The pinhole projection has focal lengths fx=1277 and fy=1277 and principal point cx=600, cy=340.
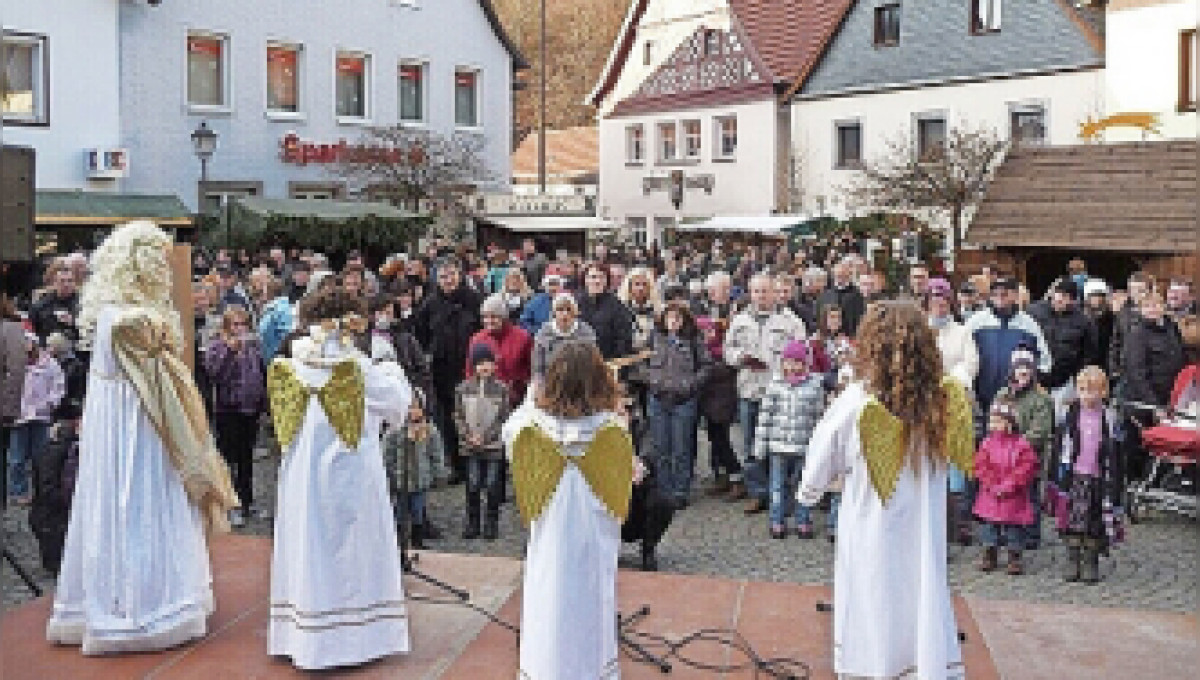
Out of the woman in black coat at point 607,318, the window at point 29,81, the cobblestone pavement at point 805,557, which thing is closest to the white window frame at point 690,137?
the window at point 29,81

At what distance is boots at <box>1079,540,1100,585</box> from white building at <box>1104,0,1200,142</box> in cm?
1577

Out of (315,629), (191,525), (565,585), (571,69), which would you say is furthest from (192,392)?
(571,69)

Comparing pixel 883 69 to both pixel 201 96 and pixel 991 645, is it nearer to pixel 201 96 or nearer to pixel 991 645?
pixel 201 96

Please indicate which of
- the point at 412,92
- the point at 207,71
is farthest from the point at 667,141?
the point at 207,71

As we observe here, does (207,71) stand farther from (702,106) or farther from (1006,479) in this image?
(1006,479)

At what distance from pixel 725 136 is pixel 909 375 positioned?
31586 mm

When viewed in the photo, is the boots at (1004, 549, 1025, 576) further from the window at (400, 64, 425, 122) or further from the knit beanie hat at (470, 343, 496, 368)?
the window at (400, 64, 425, 122)

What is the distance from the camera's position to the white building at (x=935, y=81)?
28047 mm

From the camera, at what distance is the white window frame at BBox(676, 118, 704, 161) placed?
37062 mm

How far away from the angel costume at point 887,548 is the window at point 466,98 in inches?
1075

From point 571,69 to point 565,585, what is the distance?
63055 millimetres

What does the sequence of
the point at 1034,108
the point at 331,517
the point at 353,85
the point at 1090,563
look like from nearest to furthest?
the point at 331,517 → the point at 1090,563 → the point at 1034,108 → the point at 353,85

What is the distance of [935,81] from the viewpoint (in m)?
30.5

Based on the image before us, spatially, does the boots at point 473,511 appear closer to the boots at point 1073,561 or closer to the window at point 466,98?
the boots at point 1073,561
